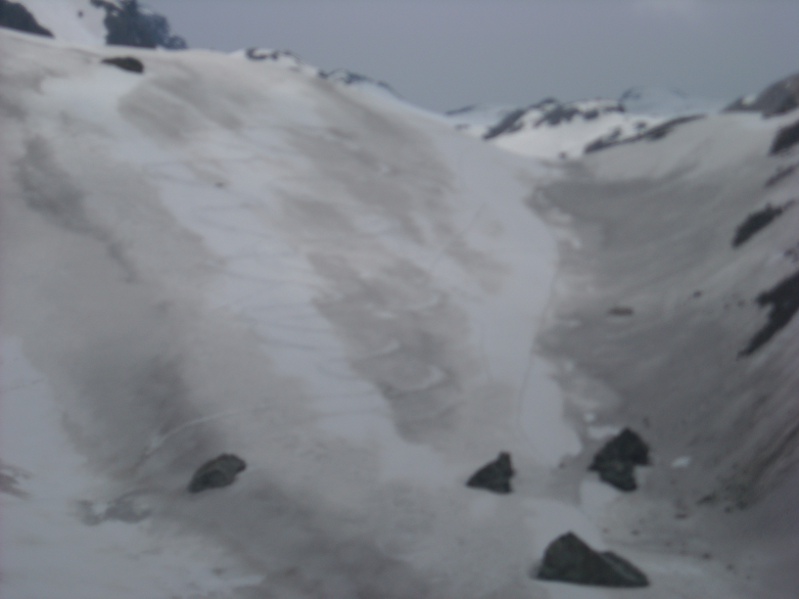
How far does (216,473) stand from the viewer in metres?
15.4

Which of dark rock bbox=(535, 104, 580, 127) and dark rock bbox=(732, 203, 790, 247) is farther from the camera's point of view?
dark rock bbox=(535, 104, 580, 127)

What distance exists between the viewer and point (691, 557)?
1358cm

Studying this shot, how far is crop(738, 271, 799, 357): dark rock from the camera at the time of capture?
18.0 meters

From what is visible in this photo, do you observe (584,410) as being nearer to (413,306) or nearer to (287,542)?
(413,306)

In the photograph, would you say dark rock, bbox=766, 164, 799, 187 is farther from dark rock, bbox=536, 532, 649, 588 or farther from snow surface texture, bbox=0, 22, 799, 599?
dark rock, bbox=536, 532, 649, 588

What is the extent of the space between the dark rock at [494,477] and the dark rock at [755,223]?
39.6 feet

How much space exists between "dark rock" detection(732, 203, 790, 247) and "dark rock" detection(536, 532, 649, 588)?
47.4 feet

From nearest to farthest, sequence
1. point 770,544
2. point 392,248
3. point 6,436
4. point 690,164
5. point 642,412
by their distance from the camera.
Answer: point 770,544 < point 6,436 < point 642,412 < point 392,248 < point 690,164

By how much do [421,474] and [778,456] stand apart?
601cm

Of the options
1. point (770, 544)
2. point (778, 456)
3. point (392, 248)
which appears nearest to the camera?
point (770, 544)

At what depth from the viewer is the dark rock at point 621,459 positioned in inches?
658

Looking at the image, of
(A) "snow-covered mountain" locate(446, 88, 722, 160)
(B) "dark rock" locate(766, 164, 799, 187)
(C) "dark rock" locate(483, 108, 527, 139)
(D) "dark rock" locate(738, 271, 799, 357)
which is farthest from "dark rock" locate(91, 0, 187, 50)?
(D) "dark rock" locate(738, 271, 799, 357)

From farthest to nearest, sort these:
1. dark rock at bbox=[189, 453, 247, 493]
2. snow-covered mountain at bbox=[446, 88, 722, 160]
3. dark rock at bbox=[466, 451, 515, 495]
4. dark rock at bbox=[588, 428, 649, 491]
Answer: snow-covered mountain at bbox=[446, 88, 722, 160] → dark rock at bbox=[588, 428, 649, 491] → dark rock at bbox=[466, 451, 515, 495] → dark rock at bbox=[189, 453, 247, 493]

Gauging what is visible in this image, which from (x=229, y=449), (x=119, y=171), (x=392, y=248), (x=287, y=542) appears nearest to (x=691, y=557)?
(x=287, y=542)
